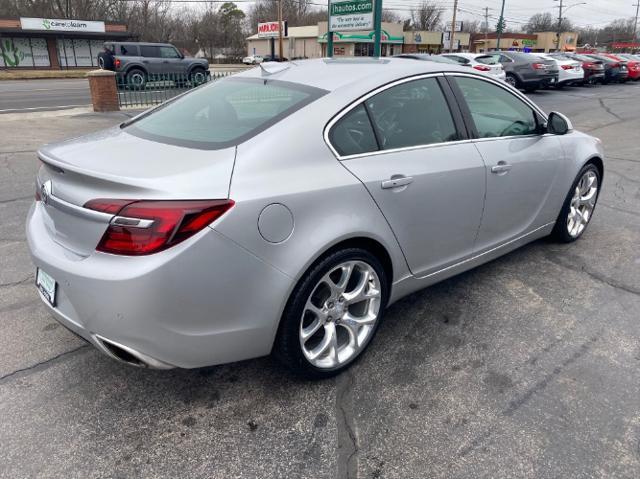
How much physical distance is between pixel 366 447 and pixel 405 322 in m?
1.17

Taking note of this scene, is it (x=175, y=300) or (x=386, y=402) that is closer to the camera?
(x=175, y=300)

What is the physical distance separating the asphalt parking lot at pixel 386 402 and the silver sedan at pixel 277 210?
1.05 feet

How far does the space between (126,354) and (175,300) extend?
0.37 metres

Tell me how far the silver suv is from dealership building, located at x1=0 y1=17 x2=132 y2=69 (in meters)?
24.9

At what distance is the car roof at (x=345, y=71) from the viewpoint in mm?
2807

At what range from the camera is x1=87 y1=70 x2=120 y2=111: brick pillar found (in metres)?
12.6

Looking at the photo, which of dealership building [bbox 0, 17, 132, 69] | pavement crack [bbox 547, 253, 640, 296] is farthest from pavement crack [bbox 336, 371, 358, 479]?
dealership building [bbox 0, 17, 132, 69]

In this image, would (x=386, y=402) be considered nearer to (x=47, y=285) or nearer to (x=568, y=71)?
(x=47, y=285)

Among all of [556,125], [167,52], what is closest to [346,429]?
[556,125]

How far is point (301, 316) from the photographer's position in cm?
236

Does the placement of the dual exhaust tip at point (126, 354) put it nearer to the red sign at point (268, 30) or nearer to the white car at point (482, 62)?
the white car at point (482, 62)

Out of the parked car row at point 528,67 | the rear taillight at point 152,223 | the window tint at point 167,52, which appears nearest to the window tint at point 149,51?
the window tint at point 167,52

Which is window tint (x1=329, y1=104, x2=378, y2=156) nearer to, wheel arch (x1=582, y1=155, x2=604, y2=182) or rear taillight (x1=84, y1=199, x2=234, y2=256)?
rear taillight (x1=84, y1=199, x2=234, y2=256)

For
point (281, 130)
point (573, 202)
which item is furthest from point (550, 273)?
point (281, 130)
